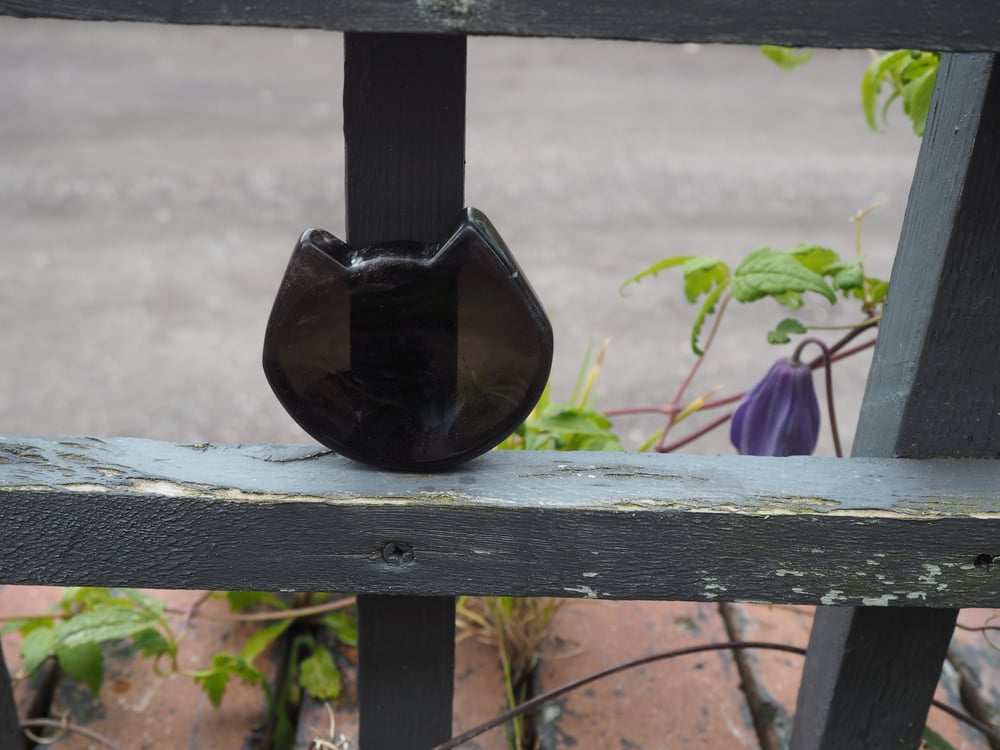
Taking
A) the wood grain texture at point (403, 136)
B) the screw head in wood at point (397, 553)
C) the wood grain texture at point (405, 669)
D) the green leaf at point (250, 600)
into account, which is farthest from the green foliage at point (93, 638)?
the wood grain texture at point (403, 136)

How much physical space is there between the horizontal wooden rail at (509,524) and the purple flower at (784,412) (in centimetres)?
23

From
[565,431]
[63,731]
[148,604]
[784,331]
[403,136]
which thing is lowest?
[63,731]

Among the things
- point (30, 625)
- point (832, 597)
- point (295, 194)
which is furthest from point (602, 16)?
point (295, 194)

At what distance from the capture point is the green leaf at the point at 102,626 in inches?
38.4

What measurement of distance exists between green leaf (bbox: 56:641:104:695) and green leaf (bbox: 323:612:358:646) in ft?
0.78

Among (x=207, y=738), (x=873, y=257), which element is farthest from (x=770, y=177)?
(x=207, y=738)

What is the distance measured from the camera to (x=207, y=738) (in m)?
1.03

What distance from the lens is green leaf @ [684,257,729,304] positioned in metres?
1.02

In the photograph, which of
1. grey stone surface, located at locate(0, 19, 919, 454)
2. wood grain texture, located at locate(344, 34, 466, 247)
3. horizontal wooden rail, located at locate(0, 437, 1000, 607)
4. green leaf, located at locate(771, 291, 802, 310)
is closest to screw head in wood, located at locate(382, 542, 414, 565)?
horizontal wooden rail, located at locate(0, 437, 1000, 607)

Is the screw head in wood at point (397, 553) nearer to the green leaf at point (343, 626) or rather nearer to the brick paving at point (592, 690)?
the brick paving at point (592, 690)

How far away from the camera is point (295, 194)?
328cm

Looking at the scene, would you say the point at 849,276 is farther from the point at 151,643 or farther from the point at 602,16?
the point at 151,643

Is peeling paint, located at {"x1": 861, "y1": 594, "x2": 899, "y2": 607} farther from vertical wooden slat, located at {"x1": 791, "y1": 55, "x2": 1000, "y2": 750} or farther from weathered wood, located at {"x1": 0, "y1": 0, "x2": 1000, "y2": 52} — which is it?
weathered wood, located at {"x1": 0, "y1": 0, "x2": 1000, "y2": 52}

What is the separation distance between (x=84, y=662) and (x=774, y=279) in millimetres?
727
